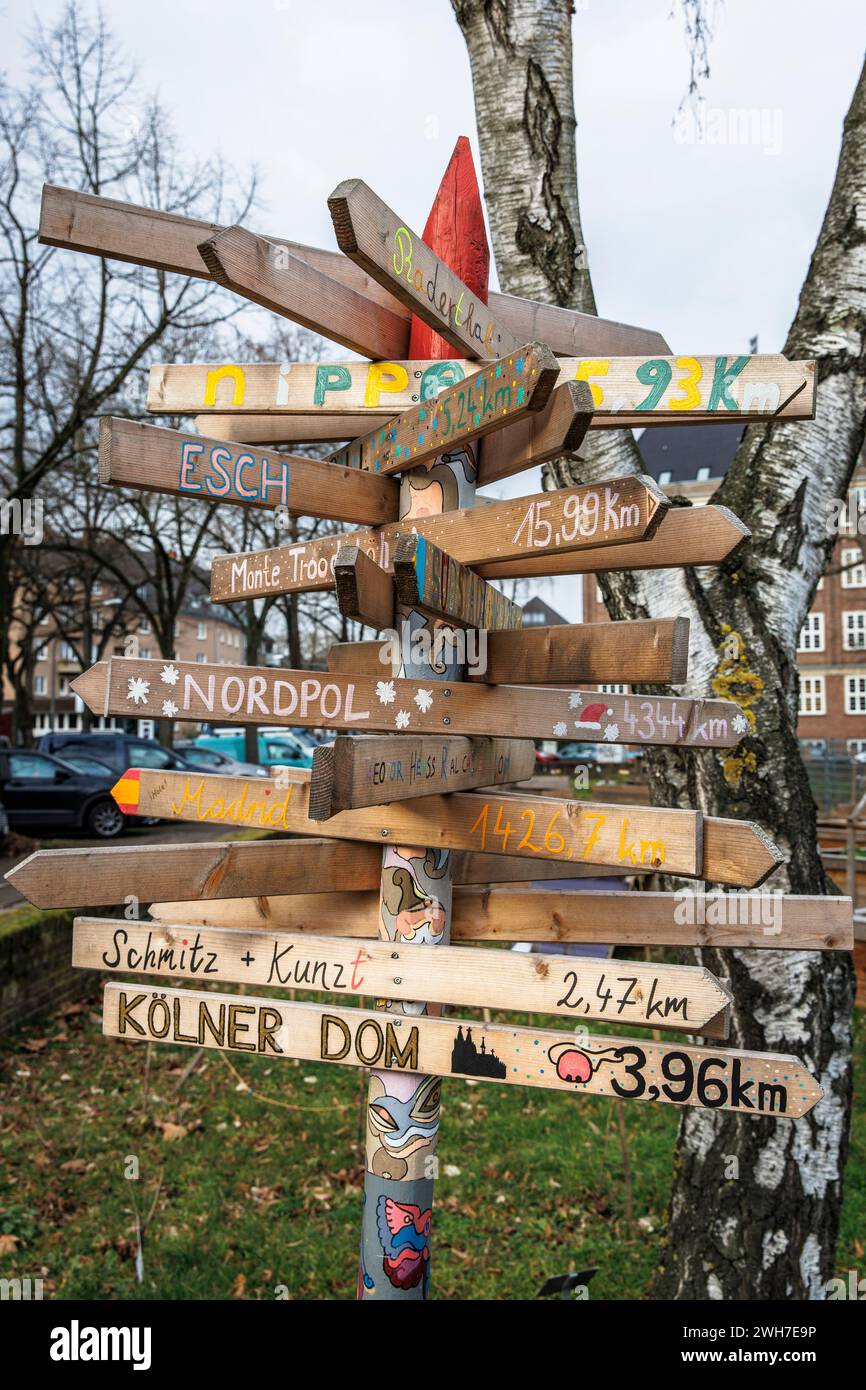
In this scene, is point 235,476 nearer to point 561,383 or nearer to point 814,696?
point 561,383

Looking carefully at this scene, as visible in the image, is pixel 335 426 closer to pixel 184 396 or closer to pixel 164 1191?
pixel 184 396

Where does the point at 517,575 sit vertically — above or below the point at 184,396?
below

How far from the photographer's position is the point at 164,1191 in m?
5.79

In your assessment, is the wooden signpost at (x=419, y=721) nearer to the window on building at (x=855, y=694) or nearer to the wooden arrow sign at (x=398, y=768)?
the wooden arrow sign at (x=398, y=768)

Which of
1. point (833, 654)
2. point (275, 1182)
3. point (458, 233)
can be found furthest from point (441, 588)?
point (833, 654)

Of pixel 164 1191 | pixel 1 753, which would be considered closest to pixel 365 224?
pixel 164 1191

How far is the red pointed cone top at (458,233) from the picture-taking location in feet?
7.97

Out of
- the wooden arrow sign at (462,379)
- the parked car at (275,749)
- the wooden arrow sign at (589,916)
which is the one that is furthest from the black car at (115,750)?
the wooden arrow sign at (462,379)

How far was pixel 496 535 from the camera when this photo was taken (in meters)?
2.10

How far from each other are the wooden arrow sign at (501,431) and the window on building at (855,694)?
47.4m

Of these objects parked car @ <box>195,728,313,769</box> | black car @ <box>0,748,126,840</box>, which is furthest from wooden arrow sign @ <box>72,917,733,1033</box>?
parked car @ <box>195,728,313,769</box>

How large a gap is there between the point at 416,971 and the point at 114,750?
64.9 feet

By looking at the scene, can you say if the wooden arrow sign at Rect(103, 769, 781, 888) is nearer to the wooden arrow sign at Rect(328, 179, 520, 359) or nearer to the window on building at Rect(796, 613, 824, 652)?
the wooden arrow sign at Rect(328, 179, 520, 359)

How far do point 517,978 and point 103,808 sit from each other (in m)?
17.6
